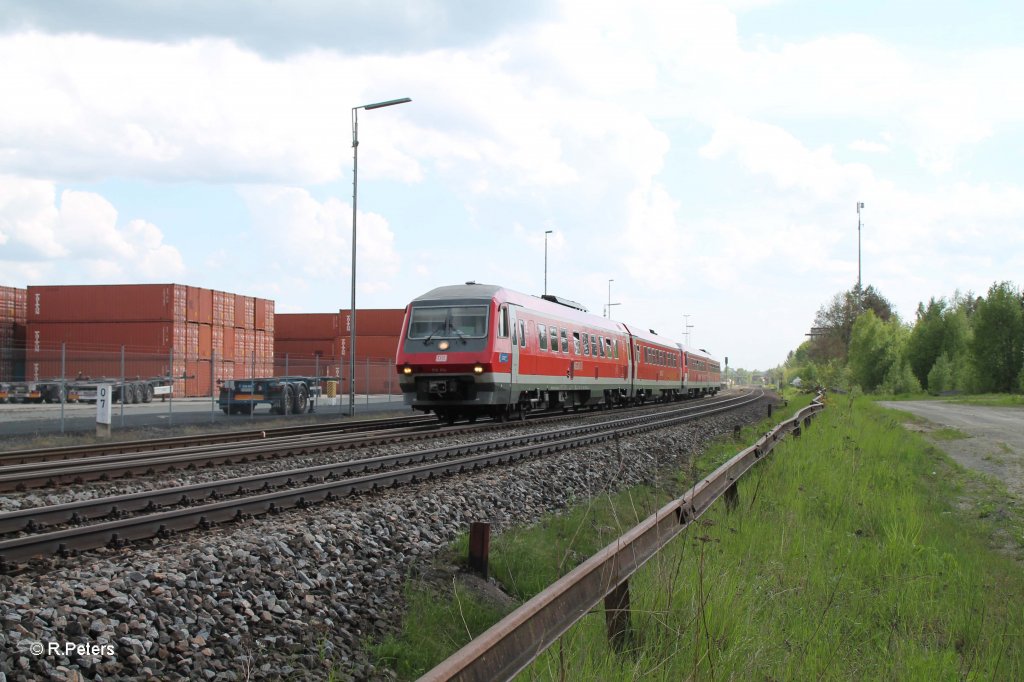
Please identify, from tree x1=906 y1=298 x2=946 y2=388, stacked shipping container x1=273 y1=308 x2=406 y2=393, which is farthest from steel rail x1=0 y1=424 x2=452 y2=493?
tree x1=906 y1=298 x2=946 y2=388

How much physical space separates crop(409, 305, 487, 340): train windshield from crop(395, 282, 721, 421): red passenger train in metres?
0.02

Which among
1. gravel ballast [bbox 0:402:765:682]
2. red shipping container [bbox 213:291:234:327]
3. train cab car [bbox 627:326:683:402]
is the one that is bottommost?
gravel ballast [bbox 0:402:765:682]

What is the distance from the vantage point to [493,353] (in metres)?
18.2

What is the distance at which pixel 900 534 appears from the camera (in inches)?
266

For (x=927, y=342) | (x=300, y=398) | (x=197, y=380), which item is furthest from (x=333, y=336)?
(x=927, y=342)

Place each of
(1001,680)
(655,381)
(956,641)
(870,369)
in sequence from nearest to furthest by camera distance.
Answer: (1001,680) < (956,641) < (655,381) < (870,369)

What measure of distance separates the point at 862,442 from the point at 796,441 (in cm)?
130

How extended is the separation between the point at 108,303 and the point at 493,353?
31803 mm

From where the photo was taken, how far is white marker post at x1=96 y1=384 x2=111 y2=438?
17558mm

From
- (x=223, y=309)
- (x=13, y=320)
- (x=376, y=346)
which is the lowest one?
(x=376, y=346)

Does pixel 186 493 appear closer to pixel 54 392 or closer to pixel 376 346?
pixel 54 392

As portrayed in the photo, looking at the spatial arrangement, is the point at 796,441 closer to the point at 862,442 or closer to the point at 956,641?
the point at 862,442

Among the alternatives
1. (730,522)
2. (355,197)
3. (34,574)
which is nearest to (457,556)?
(730,522)

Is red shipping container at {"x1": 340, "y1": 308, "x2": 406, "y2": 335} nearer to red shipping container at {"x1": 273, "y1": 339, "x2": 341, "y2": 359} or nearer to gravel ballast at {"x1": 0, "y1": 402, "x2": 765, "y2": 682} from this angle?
red shipping container at {"x1": 273, "y1": 339, "x2": 341, "y2": 359}
